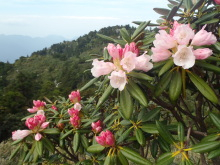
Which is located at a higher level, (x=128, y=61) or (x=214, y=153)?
(x=128, y=61)

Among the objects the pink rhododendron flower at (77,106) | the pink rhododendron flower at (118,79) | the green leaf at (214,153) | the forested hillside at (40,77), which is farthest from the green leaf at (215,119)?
the forested hillside at (40,77)

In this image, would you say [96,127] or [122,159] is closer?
[122,159]

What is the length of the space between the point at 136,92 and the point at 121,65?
137 mm

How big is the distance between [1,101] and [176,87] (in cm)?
2038

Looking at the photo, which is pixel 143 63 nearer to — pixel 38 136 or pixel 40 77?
pixel 38 136

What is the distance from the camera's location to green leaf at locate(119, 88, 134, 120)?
997 mm

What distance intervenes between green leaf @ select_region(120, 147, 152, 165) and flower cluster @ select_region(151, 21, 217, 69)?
443mm

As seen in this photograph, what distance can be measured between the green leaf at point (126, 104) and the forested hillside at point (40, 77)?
8.17ft

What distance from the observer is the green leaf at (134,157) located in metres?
1.00

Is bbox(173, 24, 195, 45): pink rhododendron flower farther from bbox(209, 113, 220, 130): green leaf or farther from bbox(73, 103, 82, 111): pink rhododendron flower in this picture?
bbox(73, 103, 82, 111): pink rhododendron flower

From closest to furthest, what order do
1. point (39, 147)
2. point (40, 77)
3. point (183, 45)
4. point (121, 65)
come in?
point (183, 45)
point (121, 65)
point (39, 147)
point (40, 77)

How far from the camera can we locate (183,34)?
0.92m

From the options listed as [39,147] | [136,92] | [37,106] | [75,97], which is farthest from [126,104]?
[37,106]

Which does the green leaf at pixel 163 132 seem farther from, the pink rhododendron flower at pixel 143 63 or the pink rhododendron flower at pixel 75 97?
the pink rhododendron flower at pixel 75 97
